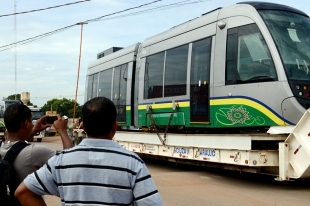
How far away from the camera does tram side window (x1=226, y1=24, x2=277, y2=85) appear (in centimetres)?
955

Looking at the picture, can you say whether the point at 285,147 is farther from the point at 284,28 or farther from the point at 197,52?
the point at 197,52

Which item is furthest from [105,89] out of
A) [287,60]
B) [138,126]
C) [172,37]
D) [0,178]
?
[0,178]

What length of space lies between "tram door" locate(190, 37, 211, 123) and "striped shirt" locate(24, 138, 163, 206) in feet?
27.3

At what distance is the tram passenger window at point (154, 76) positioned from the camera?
1326 cm

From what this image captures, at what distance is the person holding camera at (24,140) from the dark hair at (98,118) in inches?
22.8

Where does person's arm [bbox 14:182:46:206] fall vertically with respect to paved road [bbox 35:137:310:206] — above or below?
above

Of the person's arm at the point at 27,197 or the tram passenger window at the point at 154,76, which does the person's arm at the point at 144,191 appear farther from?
the tram passenger window at the point at 154,76

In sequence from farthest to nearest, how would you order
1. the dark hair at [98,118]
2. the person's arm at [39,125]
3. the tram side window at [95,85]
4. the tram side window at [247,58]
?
the tram side window at [95,85]
the tram side window at [247,58]
the person's arm at [39,125]
the dark hair at [98,118]

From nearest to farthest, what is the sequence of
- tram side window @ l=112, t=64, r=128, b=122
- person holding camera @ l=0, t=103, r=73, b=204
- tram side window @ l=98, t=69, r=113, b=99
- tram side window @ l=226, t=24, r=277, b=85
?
person holding camera @ l=0, t=103, r=73, b=204
tram side window @ l=226, t=24, r=277, b=85
tram side window @ l=112, t=64, r=128, b=122
tram side window @ l=98, t=69, r=113, b=99

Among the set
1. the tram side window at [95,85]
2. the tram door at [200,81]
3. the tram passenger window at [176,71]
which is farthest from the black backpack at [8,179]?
the tram side window at [95,85]

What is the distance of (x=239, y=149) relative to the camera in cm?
945

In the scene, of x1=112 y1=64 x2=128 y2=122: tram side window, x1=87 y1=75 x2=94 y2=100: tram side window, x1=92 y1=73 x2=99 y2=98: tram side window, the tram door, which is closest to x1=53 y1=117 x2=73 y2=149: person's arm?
the tram door

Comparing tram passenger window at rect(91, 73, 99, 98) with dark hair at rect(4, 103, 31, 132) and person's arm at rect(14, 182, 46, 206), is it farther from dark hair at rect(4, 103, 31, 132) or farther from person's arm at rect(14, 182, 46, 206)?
person's arm at rect(14, 182, 46, 206)

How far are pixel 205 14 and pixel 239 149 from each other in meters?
3.95
